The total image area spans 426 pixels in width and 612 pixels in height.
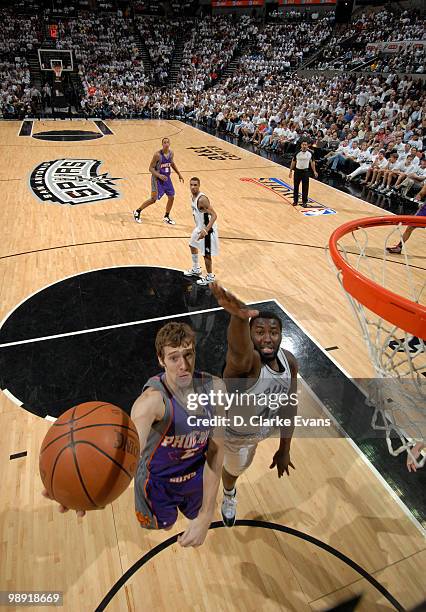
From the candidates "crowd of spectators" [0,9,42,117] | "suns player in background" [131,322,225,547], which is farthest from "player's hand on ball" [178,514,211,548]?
"crowd of spectators" [0,9,42,117]

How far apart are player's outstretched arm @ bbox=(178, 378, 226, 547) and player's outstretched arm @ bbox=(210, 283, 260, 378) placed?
0.15 meters

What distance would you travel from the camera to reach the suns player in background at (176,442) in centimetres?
192

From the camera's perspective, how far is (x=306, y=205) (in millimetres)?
9305

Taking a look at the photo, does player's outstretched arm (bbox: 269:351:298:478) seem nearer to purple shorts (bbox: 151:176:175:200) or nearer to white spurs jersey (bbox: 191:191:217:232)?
white spurs jersey (bbox: 191:191:217:232)

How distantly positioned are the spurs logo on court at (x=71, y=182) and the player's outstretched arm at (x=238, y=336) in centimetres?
804

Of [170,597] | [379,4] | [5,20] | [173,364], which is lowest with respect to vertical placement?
[170,597]

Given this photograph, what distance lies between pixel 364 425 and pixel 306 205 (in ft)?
21.8

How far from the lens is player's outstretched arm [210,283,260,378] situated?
1667 millimetres

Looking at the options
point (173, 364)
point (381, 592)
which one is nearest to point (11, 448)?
point (173, 364)

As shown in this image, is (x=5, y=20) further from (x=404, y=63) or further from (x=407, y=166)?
(x=407, y=166)

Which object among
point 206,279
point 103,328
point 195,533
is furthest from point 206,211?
point 195,533

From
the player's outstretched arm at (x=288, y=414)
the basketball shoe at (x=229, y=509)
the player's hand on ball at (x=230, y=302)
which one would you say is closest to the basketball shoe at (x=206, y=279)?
the player's outstretched arm at (x=288, y=414)

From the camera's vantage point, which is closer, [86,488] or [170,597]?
[86,488]

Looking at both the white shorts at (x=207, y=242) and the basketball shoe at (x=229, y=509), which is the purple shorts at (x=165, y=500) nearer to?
the basketball shoe at (x=229, y=509)
